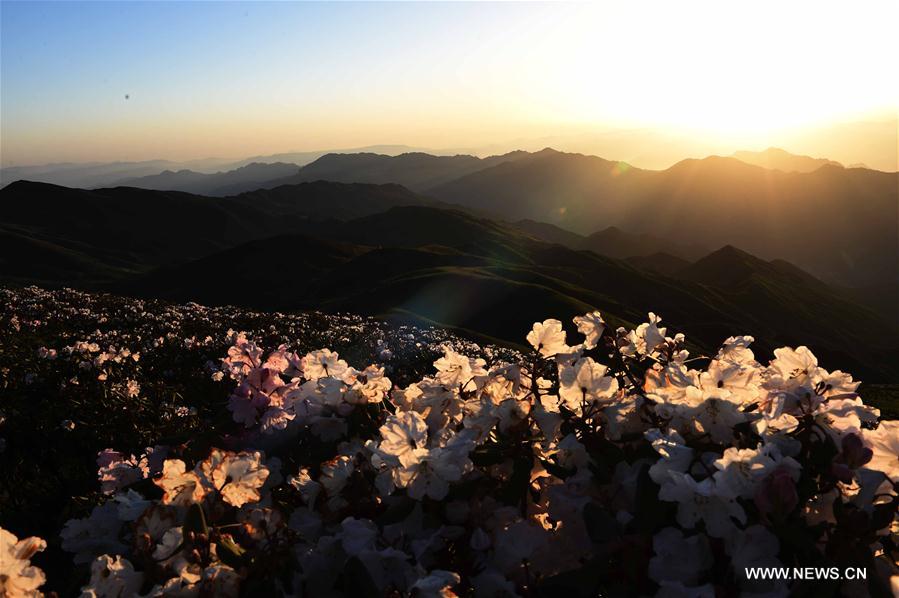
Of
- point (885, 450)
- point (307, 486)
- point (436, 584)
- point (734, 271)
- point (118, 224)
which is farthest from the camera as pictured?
point (118, 224)

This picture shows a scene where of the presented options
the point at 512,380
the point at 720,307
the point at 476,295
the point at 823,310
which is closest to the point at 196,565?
the point at 512,380

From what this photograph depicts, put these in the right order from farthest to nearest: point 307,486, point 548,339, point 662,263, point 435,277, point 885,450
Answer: point 662,263, point 435,277, point 548,339, point 307,486, point 885,450


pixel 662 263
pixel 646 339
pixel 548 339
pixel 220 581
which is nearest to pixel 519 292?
pixel 646 339

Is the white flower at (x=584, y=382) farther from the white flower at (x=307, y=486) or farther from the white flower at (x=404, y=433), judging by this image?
the white flower at (x=307, y=486)

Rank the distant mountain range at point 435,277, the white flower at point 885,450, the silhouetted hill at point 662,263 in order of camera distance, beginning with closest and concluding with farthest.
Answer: the white flower at point 885,450
the distant mountain range at point 435,277
the silhouetted hill at point 662,263

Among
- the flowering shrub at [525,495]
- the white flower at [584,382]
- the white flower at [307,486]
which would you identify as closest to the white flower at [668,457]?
the flowering shrub at [525,495]

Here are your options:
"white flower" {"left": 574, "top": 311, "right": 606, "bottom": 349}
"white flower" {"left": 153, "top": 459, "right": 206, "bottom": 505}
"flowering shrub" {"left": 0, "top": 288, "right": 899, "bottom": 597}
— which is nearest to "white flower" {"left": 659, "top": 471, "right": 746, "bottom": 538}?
"flowering shrub" {"left": 0, "top": 288, "right": 899, "bottom": 597}

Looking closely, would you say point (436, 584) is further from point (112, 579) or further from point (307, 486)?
point (112, 579)
